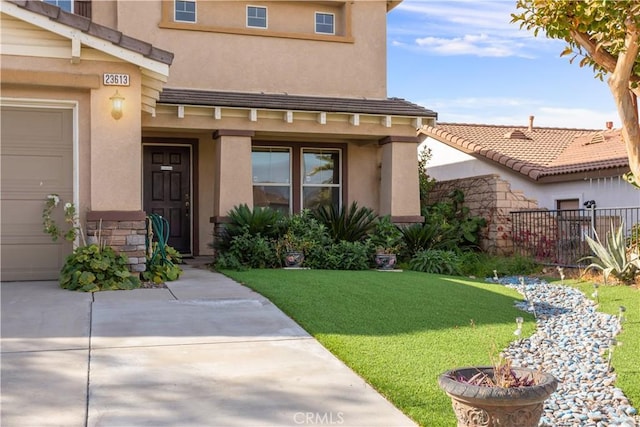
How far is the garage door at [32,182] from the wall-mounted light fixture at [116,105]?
0.71m

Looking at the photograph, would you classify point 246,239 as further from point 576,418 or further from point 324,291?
point 576,418

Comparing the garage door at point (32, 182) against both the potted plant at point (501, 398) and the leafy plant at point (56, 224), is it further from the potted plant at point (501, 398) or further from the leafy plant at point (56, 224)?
the potted plant at point (501, 398)

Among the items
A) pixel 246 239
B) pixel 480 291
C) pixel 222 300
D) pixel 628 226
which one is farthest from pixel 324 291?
pixel 628 226

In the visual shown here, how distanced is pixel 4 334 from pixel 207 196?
8094mm

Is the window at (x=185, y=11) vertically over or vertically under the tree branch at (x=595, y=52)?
over

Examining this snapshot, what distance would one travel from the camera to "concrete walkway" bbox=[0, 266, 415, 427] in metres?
4.29

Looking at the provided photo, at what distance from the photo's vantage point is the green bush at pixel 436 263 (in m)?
12.0

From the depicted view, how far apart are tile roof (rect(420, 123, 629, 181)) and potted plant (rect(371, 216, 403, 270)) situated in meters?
5.81

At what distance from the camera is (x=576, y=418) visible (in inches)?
172

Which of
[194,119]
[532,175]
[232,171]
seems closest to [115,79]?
[194,119]

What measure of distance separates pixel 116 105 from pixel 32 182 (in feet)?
5.42

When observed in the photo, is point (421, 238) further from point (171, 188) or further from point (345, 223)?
point (171, 188)

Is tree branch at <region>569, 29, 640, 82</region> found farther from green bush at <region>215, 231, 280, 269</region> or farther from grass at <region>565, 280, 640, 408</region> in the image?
green bush at <region>215, 231, 280, 269</region>

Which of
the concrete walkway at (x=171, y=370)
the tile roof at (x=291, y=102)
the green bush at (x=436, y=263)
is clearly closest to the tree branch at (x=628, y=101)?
the concrete walkway at (x=171, y=370)
